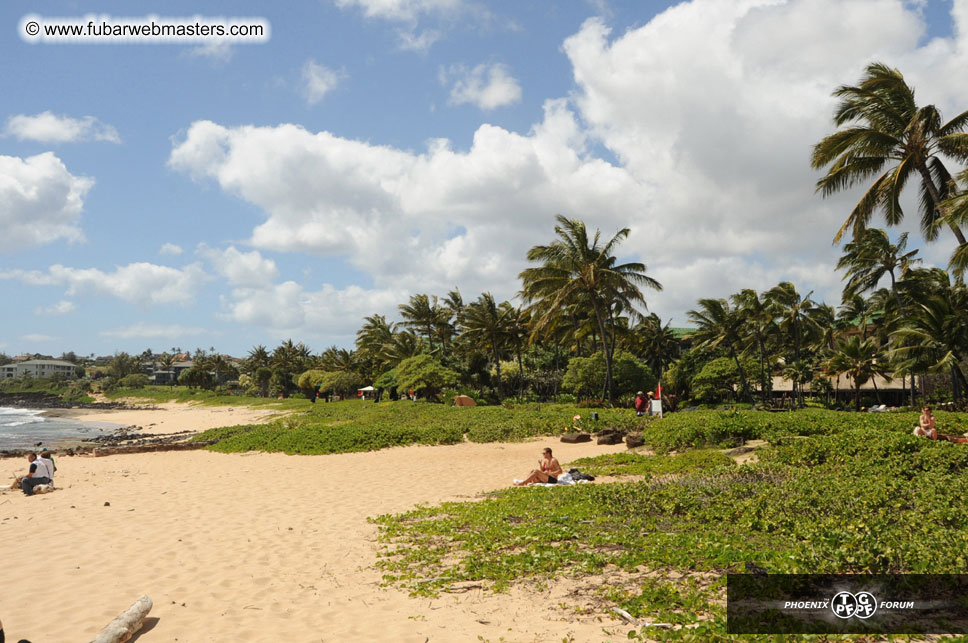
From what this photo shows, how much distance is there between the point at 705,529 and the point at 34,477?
15.4m

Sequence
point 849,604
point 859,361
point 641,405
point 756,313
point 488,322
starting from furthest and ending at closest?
point 488,322 → point 756,313 → point 859,361 → point 641,405 → point 849,604

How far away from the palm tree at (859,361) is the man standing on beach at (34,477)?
3508 cm

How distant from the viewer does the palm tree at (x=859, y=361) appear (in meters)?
31.2

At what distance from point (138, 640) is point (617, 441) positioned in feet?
52.8

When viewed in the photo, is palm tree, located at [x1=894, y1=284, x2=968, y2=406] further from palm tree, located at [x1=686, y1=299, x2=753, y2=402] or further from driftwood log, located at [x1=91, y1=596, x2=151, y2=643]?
driftwood log, located at [x1=91, y1=596, x2=151, y2=643]

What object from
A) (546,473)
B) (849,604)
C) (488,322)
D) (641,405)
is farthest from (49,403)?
(849,604)

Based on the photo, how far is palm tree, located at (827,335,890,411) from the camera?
3120cm

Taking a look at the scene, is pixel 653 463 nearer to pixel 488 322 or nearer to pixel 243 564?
pixel 243 564

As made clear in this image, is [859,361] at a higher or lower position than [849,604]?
higher

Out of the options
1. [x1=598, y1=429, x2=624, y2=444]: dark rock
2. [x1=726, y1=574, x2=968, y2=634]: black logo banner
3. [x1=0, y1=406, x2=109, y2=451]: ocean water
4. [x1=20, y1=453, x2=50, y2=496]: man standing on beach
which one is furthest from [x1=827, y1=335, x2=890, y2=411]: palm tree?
[x1=0, y1=406, x2=109, y2=451]: ocean water

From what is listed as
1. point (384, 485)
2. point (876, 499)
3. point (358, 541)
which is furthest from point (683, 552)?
point (384, 485)

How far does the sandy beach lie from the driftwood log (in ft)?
0.44

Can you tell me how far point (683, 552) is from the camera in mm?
6094

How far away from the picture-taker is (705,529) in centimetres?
706
